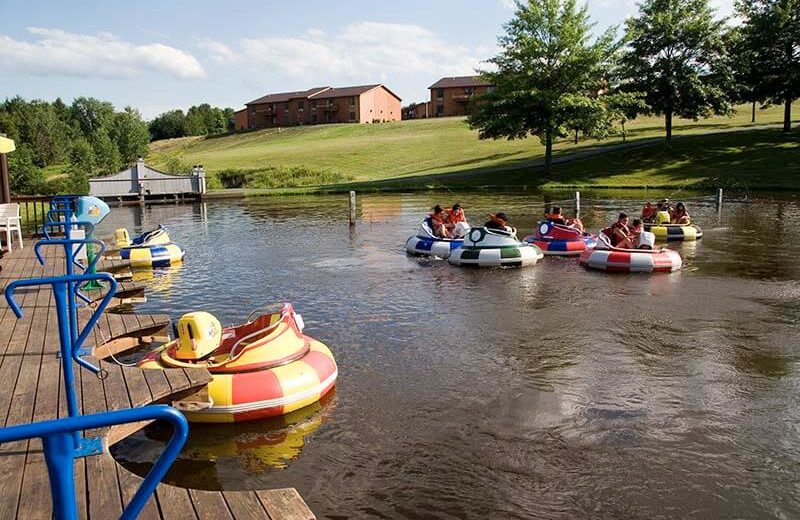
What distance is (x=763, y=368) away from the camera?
10.0 m

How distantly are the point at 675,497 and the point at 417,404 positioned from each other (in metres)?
3.42

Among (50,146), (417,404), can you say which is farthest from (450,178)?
(50,146)

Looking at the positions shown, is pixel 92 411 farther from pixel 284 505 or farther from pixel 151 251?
pixel 151 251

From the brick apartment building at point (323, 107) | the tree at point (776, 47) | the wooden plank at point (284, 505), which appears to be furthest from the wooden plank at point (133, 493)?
the brick apartment building at point (323, 107)

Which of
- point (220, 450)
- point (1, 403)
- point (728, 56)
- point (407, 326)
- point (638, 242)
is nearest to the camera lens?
point (1, 403)

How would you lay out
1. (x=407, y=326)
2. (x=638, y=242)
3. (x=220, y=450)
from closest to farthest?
(x=220, y=450), (x=407, y=326), (x=638, y=242)

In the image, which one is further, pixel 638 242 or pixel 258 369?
pixel 638 242

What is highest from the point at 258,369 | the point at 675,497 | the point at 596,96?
the point at 596,96

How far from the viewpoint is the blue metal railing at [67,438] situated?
258cm

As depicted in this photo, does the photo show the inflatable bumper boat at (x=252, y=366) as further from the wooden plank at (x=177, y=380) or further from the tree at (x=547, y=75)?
the tree at (x=547, y=75)

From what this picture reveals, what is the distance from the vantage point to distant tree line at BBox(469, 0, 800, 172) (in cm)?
5000

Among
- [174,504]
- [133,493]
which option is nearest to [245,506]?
[174,504]

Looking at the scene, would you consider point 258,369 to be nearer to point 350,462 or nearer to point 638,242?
point 350,462

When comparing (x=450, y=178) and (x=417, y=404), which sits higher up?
(x=450, y=178)
